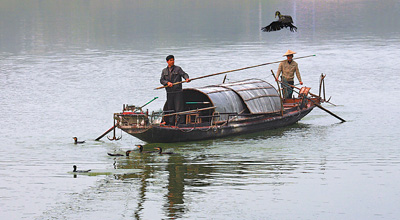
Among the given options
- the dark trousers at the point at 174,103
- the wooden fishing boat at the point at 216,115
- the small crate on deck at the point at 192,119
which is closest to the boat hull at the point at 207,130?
the wooden fishing boat at the point at 216,115

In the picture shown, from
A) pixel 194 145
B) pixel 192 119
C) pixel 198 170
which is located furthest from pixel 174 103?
pixel 198 170

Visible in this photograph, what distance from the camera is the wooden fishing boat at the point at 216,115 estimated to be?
19.7 metres

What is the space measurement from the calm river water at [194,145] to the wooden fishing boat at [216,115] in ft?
1.12

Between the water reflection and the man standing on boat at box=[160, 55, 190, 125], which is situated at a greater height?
the man standing on boat at box=[160, 55, 190, 125]

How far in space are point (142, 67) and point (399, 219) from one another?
29454 millimetres

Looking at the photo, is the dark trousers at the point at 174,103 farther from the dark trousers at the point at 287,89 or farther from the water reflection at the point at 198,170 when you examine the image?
the dark trousers at the point at 287,89

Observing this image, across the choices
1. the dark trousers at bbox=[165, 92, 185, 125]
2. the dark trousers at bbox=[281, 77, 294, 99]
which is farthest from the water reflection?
the dark trousers at bbox=[281, 77, 294, 99]

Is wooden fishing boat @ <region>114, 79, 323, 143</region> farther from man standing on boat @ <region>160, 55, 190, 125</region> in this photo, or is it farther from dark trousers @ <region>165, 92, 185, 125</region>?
man standing on boat @ <region>160, 55, 190, 125</region>

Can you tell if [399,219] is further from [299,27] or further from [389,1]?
[389,1]

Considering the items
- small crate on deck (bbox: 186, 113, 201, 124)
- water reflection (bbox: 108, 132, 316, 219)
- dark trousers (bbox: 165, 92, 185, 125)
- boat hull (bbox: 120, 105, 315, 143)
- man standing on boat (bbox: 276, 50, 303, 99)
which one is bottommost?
water reflection (bbox: 108, 132, 316, 219)

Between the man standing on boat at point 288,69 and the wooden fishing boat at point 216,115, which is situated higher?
the man standing on boat at point 288,69

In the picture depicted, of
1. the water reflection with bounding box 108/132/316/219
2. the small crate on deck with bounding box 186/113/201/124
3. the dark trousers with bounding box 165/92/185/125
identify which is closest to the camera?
the water reflection with bounding box 108/132/316/219

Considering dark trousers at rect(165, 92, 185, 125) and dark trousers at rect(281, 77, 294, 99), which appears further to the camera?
dark trousers at rect(281, 77, 294, 99)

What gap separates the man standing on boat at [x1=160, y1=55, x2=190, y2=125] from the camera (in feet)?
67.3
